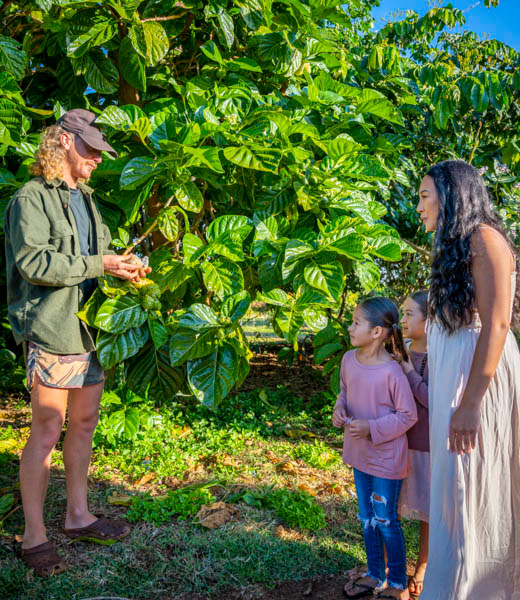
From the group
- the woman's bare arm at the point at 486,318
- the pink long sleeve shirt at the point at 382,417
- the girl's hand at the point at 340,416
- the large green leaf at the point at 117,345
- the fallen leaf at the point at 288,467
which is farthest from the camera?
the fallen leaf at the point at 288,467

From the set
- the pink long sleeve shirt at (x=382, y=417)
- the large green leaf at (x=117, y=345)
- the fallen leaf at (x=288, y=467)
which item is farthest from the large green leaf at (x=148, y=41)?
the fallen leaf at (x=288, y=467)

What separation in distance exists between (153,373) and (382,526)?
1213 mm

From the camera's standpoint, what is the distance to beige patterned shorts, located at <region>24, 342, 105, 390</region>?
2.16 m

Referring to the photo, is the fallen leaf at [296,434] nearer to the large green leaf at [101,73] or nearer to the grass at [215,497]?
the grass at [215,497]

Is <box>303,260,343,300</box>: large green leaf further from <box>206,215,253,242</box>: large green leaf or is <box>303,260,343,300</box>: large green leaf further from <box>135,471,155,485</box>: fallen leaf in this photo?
<box>135,471,155,485</box>: fallen leaf

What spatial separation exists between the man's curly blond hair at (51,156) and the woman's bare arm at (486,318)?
1.53 meters

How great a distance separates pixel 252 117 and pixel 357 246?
740 millimetres

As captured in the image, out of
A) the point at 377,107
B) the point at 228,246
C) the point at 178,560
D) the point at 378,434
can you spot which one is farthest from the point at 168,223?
the point at 178,560

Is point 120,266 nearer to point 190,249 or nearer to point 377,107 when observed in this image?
point 190,249

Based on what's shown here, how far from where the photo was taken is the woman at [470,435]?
1701 mm

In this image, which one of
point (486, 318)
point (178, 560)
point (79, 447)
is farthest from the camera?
point (79, 447)

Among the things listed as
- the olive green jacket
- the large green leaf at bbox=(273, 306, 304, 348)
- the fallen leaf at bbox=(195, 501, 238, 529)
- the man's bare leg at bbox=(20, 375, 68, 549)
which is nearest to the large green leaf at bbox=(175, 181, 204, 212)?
the olive green jacket

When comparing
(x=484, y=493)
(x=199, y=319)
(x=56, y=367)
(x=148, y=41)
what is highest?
(x=148, y=41)

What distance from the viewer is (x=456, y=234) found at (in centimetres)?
170
